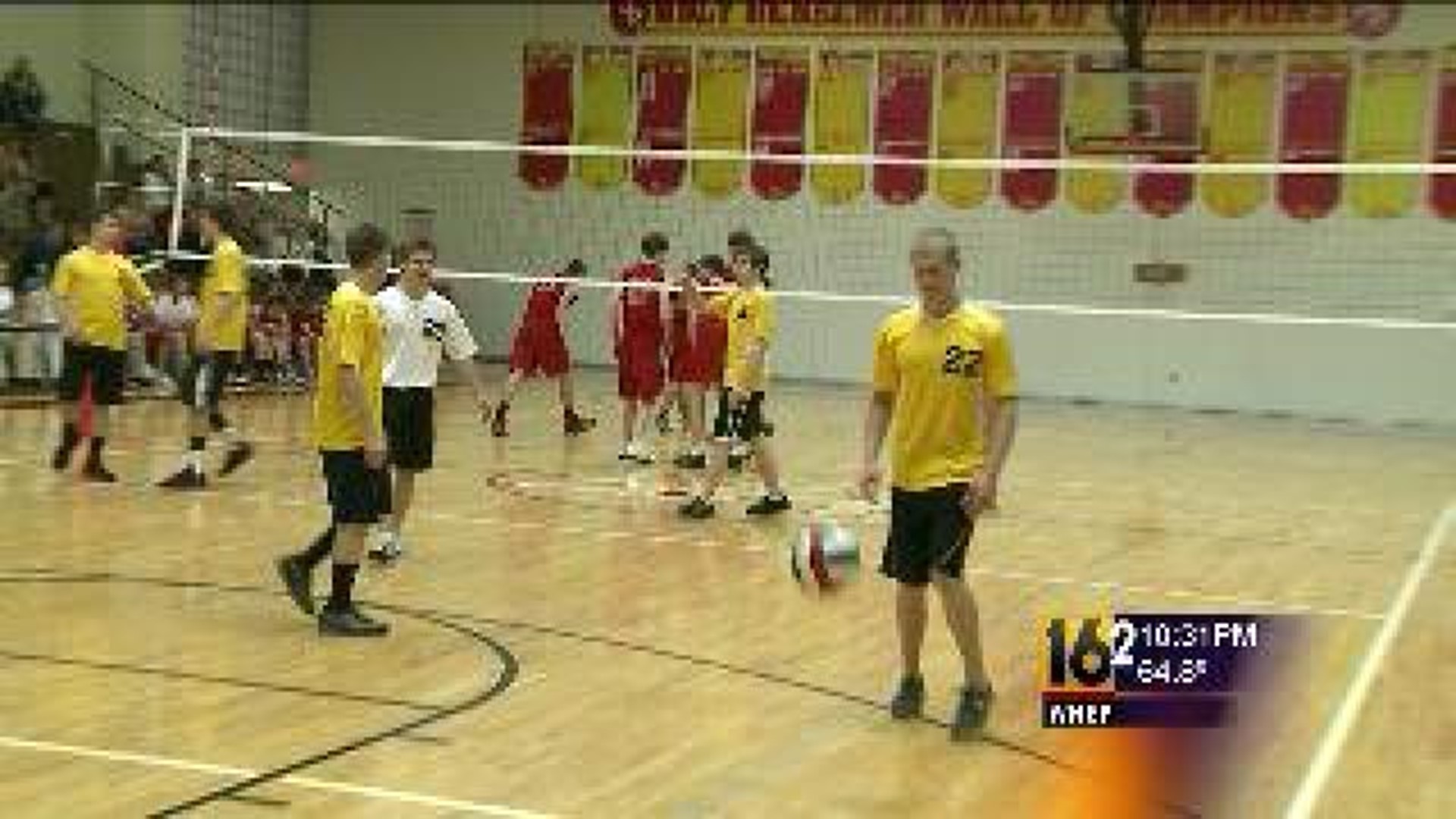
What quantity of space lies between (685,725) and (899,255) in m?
19.0

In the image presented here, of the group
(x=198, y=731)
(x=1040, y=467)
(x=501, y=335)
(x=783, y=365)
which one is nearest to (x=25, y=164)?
(x=501, y=335)

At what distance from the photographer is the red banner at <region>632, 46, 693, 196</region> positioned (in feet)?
87.8

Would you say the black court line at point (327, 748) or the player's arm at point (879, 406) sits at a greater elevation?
the player's arm at point (879, 406)

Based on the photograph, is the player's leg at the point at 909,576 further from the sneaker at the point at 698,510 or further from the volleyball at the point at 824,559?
the sneaker at the point at 698,510

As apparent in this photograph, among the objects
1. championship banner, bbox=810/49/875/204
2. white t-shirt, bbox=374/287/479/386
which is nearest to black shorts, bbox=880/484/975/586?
white t-shirt, bbox=374/287/479/386

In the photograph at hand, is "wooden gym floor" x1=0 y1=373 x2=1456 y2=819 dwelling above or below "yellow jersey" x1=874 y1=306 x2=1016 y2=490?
below

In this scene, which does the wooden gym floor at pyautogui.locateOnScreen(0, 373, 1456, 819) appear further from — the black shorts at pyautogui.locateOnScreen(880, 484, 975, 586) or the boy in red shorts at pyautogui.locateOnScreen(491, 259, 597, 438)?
the boy in red shorts at pyautogui.locateOnScreen(491, 259, 597, 438)

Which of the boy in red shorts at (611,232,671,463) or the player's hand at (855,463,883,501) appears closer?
the player's hand at (855,463,883,501)

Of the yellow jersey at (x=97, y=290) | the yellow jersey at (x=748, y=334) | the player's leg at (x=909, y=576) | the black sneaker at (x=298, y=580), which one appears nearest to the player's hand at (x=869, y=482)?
the player's leg at (x=909, y=576)

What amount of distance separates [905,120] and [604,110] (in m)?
4.23

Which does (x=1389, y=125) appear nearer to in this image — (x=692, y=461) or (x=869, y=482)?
(x=692, y=461)

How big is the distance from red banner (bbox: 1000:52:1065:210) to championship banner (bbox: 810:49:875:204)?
185 centimetres

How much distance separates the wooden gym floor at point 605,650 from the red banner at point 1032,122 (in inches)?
393

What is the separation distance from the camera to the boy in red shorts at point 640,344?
16109 mm
